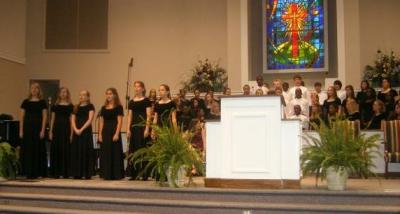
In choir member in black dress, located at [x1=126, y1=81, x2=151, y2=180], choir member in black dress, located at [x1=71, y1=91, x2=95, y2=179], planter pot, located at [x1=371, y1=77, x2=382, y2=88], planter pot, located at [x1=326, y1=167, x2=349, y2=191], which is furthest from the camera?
planter pot, located at [x1=371, y1=77, x2=382, y2=88]

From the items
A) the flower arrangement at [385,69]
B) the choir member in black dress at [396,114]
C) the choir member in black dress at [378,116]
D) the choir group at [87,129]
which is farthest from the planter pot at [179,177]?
the flower arrangement at [385,69]

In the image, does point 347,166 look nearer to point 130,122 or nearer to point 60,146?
point 130,122

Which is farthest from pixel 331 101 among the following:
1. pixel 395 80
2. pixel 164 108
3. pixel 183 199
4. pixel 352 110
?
pixel 183 199

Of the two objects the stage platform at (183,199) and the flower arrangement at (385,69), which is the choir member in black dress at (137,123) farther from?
the flower arrangement at (385,69)

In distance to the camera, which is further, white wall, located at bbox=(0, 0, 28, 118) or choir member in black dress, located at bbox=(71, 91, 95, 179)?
white wall, located at bbox=(0, 0, 28, 118)

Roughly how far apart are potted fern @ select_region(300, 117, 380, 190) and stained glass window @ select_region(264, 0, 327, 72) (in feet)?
19.6

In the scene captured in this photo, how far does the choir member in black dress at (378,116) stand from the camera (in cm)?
805

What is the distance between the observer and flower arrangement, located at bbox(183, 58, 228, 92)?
11.3 meters

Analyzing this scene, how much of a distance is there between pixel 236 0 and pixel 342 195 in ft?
23.1

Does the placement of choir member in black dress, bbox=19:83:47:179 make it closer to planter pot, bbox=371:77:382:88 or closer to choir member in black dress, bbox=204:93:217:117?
choir member in black dress, bbox=204:93:217:117

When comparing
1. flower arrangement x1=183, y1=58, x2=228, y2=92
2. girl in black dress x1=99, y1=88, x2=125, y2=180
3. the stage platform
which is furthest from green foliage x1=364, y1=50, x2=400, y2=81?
girl in black dress x1=99, y1=88, x2=125, y2=180

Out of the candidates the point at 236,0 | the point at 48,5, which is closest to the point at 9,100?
the point at 48,5

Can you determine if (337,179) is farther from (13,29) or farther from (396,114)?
(13,29)

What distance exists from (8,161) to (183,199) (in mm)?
2704
